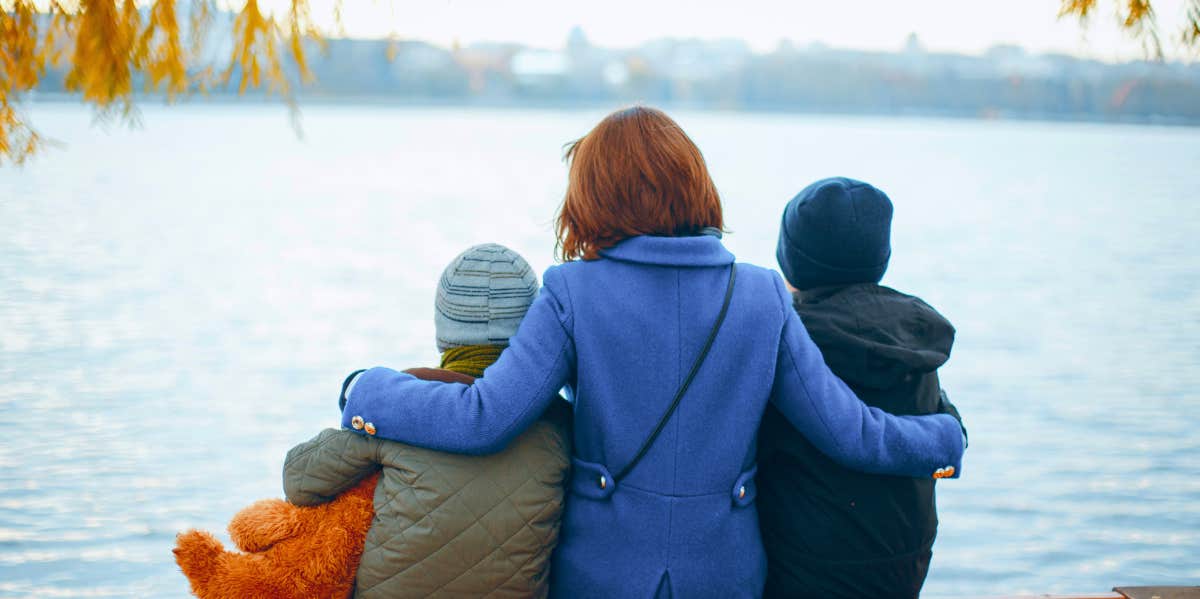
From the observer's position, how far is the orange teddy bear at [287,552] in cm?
181

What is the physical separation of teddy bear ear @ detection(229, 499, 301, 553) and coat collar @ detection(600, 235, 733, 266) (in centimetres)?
71

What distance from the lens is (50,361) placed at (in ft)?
27.9

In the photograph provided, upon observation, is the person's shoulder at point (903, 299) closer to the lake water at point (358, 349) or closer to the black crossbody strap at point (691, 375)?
the black crossbody strap at point (691, 375)

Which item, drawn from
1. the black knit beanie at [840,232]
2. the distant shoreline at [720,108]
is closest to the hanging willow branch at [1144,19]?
the black knit beanie at [840,232]

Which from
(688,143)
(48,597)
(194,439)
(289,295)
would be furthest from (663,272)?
(289,295)

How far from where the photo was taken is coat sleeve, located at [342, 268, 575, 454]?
171 cm

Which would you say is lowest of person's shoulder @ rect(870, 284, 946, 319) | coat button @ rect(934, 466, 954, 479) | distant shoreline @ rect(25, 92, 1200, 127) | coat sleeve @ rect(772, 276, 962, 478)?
distant shoreline @ rect(25, 92, 1200, 127)

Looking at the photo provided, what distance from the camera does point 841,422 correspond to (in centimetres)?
179

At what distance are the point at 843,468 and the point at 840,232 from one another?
42cm

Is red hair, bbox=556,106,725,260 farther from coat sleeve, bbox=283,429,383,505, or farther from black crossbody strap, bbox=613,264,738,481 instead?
coat sleeve, bbox=283,429,383,505

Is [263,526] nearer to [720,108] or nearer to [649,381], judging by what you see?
[649,381]

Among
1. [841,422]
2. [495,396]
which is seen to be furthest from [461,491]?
[841,422]

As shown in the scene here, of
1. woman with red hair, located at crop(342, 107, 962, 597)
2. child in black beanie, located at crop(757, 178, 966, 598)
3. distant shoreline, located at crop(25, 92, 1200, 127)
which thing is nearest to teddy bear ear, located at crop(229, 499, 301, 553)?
woman with red hair, located at crop(342, 107, 962, 597)


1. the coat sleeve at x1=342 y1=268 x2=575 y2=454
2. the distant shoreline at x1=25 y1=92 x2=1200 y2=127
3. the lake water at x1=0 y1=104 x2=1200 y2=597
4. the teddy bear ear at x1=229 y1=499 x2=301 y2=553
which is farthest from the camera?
the distant shoreline at x1=25 y1=92 x2=1200 y2=127
